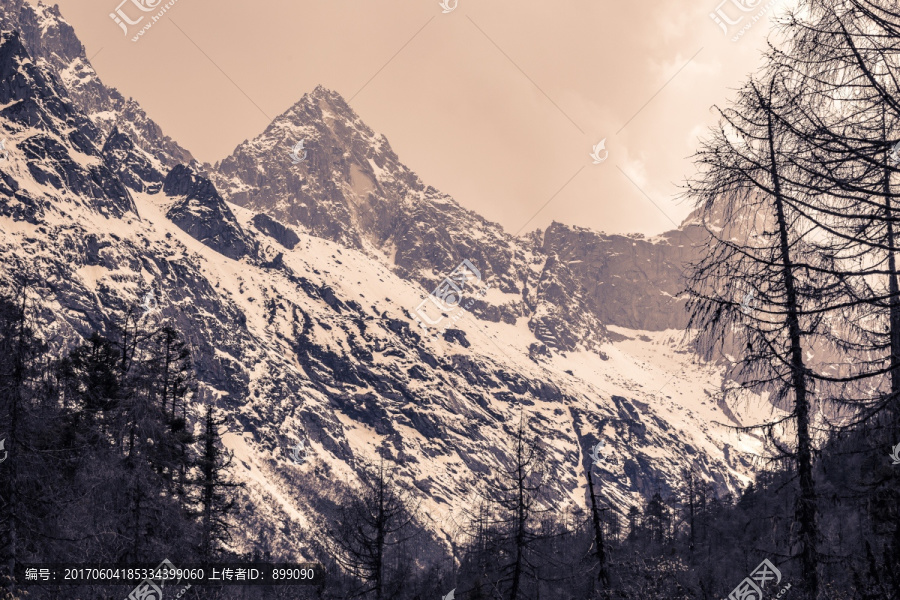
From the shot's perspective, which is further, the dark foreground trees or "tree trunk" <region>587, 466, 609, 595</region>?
"tree trunk" <region>587, 466, 609, 595</region>

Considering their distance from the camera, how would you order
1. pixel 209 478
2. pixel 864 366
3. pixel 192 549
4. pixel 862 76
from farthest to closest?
pixel 209 478 < pixel 192 549 < pixel 864 366 < pixel 862 76

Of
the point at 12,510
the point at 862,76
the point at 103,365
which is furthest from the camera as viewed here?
the point at 103,365

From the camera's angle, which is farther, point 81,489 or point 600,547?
point 600,547

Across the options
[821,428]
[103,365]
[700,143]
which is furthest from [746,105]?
[103,365]

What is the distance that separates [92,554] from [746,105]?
16508 mm

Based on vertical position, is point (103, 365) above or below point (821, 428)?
above

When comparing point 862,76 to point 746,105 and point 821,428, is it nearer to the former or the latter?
point 746,105

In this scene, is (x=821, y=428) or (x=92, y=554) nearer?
(x=821, y=428)

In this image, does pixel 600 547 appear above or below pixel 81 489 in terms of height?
below

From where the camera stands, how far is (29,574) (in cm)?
1627

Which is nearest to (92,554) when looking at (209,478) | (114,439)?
(114,439)

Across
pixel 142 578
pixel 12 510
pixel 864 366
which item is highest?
pixel 864 366

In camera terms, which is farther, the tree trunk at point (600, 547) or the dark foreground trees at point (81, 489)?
A: the tree trunk at point (600, 547)

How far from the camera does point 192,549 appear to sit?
1831 centimetres
